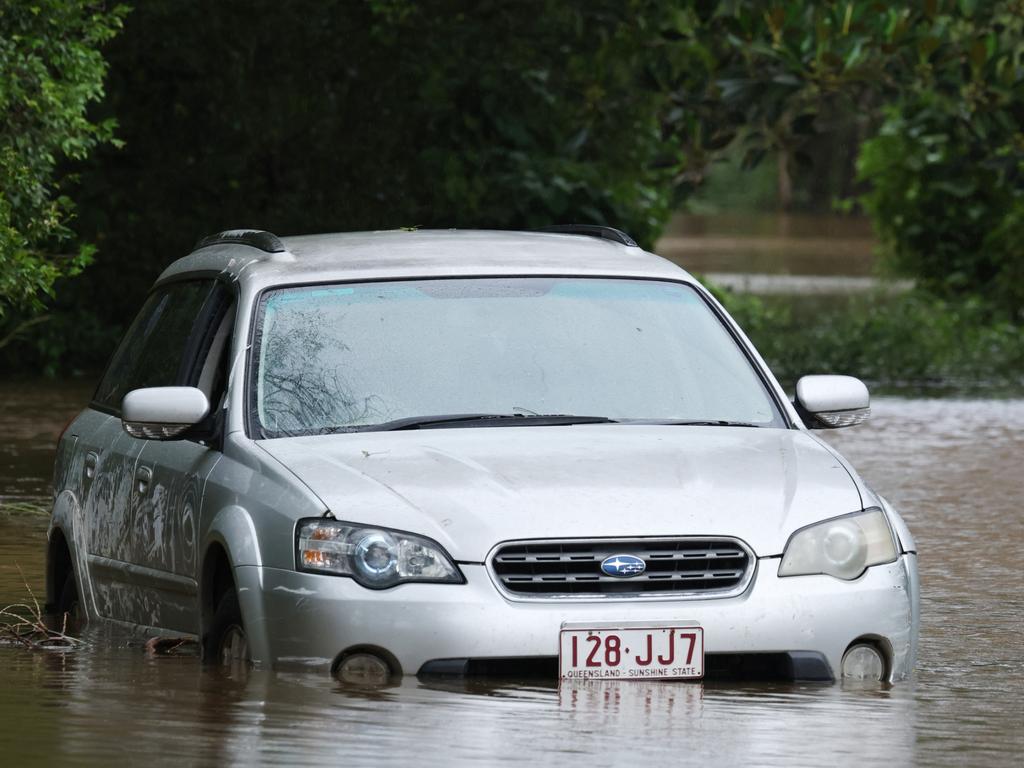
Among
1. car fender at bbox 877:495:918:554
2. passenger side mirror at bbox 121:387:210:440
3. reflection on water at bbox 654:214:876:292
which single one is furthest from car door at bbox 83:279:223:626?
reflection on water at bbox 654:214:876:292

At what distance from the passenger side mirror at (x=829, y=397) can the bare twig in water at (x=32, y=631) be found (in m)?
2.56

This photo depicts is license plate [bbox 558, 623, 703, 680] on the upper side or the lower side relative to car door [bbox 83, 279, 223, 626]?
lower

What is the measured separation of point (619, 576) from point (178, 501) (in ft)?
5.53

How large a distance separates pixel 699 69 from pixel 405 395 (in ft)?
49.9

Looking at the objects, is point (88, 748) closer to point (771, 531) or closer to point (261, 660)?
point (261, 660)

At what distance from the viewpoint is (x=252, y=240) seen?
27.3 ft

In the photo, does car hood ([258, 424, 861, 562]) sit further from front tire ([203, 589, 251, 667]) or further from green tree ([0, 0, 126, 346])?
green tree ([0, 0, 126, 346])

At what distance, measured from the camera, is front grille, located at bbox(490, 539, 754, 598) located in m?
6.45

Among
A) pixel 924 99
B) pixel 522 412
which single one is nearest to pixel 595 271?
pixel 522 412

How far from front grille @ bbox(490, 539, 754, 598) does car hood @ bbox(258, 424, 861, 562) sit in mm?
39

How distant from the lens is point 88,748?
5828 mm

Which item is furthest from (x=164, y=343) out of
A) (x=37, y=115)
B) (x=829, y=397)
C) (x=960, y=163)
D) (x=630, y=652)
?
(x=960, y=163)

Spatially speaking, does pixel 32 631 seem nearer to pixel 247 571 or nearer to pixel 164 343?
pixel 164 343

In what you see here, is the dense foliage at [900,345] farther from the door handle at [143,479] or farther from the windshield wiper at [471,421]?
the windshield wiper at [471,421]
